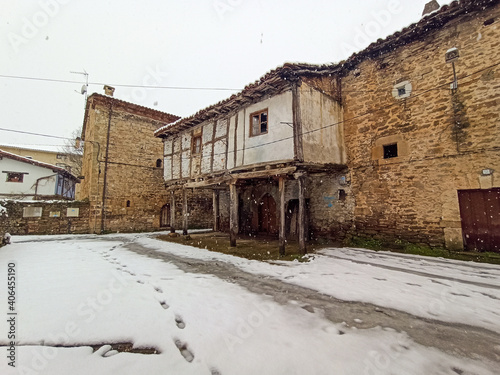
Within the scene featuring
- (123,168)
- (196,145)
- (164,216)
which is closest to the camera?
(196,145)

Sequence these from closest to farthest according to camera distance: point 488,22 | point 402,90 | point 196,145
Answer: point 488,22, point 402,90, point 196,145

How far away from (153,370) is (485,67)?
9.37 metres

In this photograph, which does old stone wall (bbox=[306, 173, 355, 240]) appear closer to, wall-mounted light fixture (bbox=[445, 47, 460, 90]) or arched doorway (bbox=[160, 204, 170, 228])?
wall-mounted light fixture (bbox=[445, 47, 460, 90])

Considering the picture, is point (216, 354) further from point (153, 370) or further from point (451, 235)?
point (451, 235)

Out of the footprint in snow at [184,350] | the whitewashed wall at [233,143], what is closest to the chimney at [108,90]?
the whitewashed wall at [233,143]

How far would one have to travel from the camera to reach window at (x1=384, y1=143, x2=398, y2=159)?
774 cm

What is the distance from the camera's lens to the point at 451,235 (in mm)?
6395

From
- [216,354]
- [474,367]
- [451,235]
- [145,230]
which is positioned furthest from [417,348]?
[145,230]

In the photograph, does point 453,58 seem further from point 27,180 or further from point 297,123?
point 27,180

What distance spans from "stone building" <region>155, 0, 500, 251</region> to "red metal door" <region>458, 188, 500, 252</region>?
0.07 feet

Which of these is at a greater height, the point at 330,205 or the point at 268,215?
the point at 330,205

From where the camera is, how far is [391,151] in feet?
25.8

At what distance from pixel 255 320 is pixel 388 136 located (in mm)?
7442

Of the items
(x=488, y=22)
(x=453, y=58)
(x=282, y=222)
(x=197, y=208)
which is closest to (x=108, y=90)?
(x=197, y=208)
